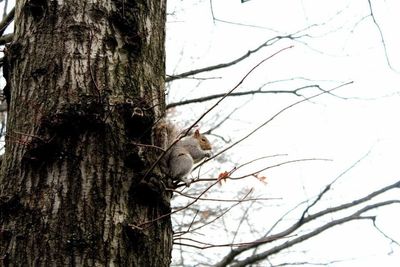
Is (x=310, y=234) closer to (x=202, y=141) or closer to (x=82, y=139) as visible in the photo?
(x=202, y=141)

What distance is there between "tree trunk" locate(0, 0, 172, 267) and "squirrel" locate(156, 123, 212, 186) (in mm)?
311

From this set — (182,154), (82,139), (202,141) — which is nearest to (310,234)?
(202,141)

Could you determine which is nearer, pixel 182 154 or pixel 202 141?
pixel 182 154

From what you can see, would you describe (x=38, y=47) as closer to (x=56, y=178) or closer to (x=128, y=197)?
(x=56, y=178)

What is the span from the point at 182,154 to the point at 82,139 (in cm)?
72

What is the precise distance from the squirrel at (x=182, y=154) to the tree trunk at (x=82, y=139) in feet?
1.02

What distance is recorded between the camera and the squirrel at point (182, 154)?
85.9 inches

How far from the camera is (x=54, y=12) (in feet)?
6.18

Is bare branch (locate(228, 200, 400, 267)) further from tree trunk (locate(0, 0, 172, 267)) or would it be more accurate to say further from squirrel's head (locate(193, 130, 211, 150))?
tree trunk (locate(0, 0, 172, 267))

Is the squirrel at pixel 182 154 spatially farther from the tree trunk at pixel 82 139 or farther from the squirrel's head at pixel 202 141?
the tree trunk at pixel 82 139

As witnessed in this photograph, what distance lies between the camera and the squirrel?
7.16 feet

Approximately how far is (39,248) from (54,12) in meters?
0.88

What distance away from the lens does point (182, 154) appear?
2.31 metres

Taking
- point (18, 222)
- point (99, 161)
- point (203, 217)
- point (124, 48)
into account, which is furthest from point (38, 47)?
point (203, 217)
